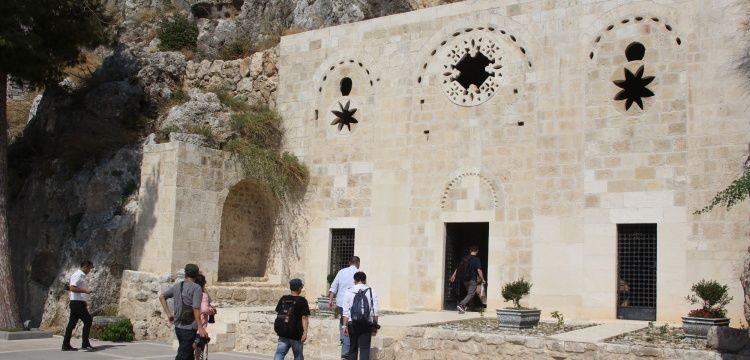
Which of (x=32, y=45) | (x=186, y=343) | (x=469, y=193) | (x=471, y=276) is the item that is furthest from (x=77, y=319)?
(x=469, y=193)

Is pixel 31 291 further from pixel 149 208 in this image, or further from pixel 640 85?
pixel 640 85

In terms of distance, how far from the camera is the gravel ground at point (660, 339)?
399 inches

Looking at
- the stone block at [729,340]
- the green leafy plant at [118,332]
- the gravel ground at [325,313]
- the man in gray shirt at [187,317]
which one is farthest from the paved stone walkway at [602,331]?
the green leafy plant at [118,332]

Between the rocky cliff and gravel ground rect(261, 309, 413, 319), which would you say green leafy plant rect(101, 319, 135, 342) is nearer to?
the rocky cliff

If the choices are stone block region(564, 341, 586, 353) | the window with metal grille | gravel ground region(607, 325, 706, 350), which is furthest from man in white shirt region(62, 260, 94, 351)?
gravel ground region(607, 325, 706, 350)

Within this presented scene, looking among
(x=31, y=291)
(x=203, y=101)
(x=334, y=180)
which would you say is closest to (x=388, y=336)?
(x=334, y=180)

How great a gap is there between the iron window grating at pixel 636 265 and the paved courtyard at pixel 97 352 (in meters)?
6.58

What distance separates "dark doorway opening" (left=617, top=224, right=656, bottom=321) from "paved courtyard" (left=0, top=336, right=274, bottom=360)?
6.53m

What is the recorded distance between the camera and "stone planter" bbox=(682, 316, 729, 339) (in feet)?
34.2

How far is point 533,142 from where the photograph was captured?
15.2m

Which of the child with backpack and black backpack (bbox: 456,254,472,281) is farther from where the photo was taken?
black backpack (bbox: 456,254,472,281)

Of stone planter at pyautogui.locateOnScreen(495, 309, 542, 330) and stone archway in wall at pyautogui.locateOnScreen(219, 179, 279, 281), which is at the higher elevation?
stone archway in wall at pyautogui.locateOnScreen(219, 179, 279, 281)

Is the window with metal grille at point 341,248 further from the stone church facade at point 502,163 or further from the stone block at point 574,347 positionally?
the stone block at point 574,347

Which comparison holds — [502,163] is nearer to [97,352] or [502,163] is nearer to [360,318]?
[360,318]
